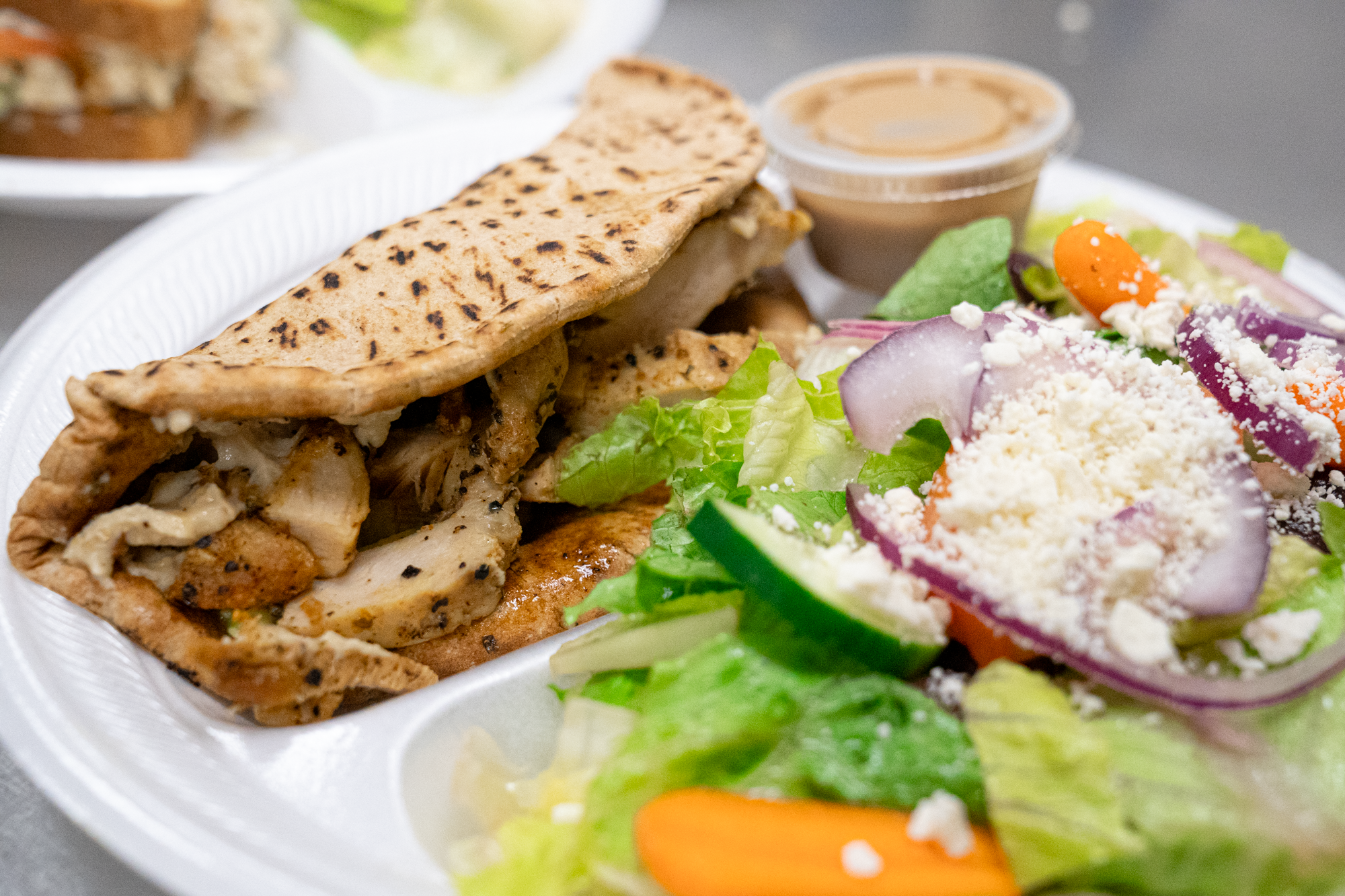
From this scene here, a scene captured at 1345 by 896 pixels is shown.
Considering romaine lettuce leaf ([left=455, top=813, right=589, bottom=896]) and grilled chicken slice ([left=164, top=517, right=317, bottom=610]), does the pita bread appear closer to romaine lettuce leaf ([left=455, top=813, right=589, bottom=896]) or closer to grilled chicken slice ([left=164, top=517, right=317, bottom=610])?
grilled chicken slice ([left=164, top=517, right=317, bottom=610])

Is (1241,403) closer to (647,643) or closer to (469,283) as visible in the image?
(647,643)

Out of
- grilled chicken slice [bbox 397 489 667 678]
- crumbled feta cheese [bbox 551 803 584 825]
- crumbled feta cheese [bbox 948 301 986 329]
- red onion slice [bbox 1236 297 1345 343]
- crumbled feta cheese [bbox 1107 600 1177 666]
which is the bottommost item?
grilled chicken slice [bbox 397 489 667 678]

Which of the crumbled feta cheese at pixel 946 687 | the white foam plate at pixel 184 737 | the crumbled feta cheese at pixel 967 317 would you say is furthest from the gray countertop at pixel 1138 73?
the crumbled feta cheese at pixel 946 687

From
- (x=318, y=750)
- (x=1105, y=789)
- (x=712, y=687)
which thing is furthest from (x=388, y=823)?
(x=1105, y=789)

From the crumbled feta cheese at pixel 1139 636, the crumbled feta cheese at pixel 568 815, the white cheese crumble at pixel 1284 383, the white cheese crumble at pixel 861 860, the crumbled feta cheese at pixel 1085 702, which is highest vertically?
the white cheese crumble at pixel 1284 383

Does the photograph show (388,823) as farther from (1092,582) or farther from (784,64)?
(784,64)

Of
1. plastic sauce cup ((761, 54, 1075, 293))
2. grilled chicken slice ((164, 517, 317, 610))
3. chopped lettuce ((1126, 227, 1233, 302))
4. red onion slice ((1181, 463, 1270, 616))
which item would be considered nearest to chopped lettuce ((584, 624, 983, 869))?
red onion slice ((1181, 463, 1270, 616))

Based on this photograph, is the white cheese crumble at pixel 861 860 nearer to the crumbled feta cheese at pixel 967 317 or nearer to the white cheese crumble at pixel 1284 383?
the crumbled feta cheese at pixel 967 317

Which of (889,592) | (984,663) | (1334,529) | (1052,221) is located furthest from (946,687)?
(1052,221)
